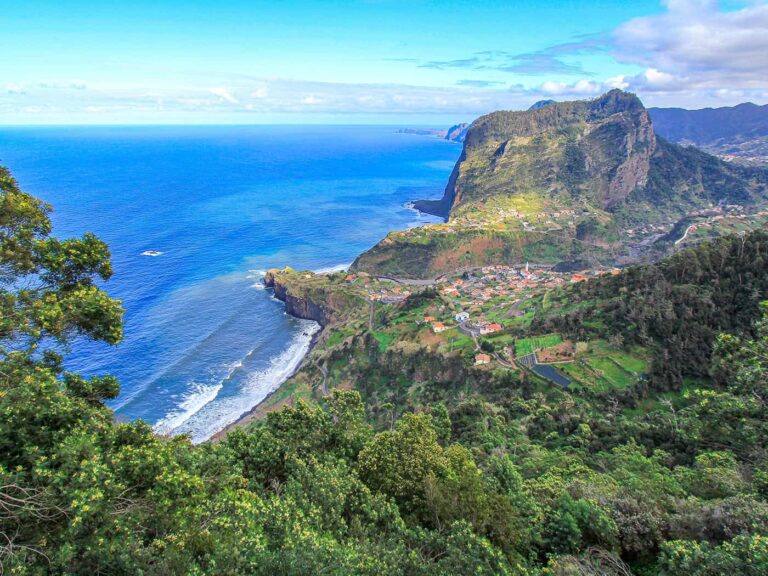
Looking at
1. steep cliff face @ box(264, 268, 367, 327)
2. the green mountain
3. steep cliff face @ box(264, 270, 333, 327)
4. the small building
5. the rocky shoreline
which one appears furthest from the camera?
the green mountain

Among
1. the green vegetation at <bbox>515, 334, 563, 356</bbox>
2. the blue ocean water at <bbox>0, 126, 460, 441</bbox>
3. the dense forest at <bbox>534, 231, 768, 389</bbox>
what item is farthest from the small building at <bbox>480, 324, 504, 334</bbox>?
the blue ocean water at <bbox>0, 126, 460, 441</bbox>

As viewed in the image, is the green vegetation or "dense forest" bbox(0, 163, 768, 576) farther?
the green vegetation

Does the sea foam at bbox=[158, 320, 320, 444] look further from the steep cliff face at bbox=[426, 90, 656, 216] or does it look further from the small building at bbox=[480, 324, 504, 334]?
the steep cliff face at bbox=[426, 90, 656, 216]

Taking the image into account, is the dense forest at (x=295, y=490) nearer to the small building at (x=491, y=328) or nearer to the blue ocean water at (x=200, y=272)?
the blue ocean water at (x=200, y=272)

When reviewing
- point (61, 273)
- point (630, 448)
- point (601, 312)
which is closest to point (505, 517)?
point (61, 273)

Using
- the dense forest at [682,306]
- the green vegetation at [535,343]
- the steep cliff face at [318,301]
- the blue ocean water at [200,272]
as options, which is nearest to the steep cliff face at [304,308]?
the steep cliff face at [318,301]

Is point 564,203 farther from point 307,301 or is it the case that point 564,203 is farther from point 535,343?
point 535,343
